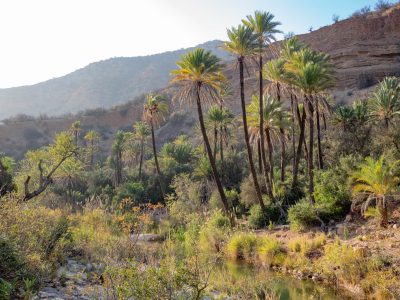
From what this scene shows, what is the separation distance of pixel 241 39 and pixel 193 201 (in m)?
12.4

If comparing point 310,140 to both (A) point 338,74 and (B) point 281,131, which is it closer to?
(B) point 281,131

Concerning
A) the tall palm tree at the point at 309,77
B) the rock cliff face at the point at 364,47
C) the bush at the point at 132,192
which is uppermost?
the rock cliff face at the point at 364,47

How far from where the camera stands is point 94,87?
146375 millimetres

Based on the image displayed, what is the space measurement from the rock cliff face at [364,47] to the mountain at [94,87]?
77672 millimetres

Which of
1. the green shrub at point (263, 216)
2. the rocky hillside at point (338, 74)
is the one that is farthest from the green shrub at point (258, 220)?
the rocky hillside at point (338, 74)

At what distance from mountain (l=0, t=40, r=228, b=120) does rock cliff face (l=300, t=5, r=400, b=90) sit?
255ft

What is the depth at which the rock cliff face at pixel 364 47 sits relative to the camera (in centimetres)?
5381

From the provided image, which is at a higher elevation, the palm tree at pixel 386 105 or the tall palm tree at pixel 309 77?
the tall palm tree at pixel 309 77

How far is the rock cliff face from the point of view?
53812 mm

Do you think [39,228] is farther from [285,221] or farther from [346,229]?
[285,221]

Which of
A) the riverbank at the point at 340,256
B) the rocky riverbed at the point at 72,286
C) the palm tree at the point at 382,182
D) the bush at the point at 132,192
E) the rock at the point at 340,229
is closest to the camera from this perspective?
the rocky riverbed at the point at 72,286

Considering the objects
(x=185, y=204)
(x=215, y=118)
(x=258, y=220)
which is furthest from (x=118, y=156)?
(x=258, y=220)

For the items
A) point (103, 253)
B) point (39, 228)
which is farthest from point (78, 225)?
point (39, 228)

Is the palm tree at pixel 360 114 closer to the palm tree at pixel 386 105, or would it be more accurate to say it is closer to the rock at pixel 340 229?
the palm tree at pixel 386 105
